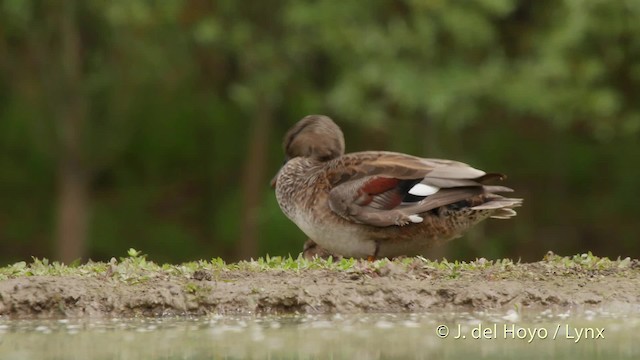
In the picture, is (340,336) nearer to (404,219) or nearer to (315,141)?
(404,219)

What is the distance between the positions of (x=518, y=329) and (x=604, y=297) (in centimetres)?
136

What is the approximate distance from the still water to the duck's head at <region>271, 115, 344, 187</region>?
9.24ft

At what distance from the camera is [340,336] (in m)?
7.57

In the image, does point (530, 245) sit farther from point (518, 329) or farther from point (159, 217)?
point (518, 329)

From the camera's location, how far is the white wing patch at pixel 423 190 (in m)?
10.0

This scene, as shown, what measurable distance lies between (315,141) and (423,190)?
1452 mm

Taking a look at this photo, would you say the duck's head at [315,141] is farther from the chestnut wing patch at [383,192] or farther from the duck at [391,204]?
the chestnut wing patch at [383,192]

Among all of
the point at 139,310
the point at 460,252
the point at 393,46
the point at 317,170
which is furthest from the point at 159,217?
the point at 139,310

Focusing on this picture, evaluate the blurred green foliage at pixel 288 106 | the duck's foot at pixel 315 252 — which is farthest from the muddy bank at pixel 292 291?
the blurred green foliage at pixel 288 106

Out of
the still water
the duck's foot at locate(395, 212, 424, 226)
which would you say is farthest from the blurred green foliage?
the still water

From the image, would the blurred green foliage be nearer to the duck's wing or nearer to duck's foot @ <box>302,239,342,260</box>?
duck's foot @ <box>302,239,342,260</box>

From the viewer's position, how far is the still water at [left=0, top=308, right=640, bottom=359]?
273 inches

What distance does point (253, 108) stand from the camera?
20.4 m

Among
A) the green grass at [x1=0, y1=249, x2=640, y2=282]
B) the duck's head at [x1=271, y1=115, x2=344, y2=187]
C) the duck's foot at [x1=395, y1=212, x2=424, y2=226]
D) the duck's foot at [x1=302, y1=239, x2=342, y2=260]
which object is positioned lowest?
the duck's foot at [x1=302, y1=239, x2=342, y2=260]
